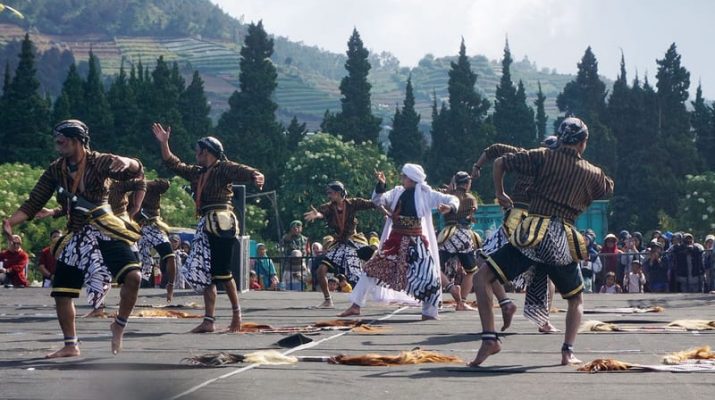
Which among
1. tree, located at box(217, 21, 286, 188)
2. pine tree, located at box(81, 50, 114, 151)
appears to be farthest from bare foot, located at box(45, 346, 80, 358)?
tree, located at box(217, 21, 286, 188)

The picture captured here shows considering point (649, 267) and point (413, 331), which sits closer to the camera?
Answer: point (413, 331)

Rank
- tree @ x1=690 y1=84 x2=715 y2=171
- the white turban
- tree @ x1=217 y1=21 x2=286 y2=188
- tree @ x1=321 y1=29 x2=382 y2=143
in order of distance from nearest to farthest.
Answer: the white turban → tree @ x1=690 y1=84 x2=715 y2=171 → tree @ x1=217 y1=21 x2=286 y2=188 → tree @ x1=321 y1=29 x2=382 y2=143

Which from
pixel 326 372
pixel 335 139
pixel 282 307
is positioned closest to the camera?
pixel 326 372

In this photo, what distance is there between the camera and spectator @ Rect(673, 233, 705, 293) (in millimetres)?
28469

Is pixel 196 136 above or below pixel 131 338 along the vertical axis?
above

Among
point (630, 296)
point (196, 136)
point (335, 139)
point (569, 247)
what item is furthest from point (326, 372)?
point (196, 136)

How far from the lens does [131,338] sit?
14320mm

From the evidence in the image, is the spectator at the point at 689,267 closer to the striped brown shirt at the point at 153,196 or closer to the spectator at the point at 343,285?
the spectator at the point at 343,285

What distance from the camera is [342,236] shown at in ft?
67.2

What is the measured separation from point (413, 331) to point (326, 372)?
15.9ft

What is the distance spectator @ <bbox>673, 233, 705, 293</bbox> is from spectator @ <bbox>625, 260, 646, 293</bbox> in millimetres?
764

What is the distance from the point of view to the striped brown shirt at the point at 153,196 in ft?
70.9

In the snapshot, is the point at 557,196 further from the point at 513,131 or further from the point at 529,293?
the point at 513,131

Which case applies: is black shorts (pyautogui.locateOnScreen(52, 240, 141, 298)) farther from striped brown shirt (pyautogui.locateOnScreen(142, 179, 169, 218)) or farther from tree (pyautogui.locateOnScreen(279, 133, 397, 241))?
tree (pyautogui.locateOnScreen(279, 133, 397, 241))
